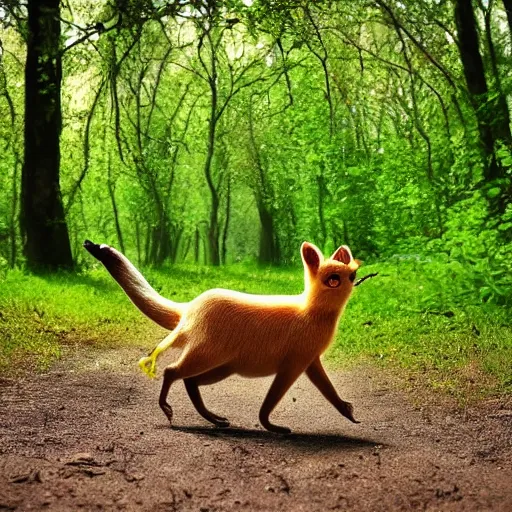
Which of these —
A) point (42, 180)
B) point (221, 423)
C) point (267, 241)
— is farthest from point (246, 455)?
point (267, 241)

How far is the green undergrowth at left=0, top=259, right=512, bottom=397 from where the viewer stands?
5902 mm

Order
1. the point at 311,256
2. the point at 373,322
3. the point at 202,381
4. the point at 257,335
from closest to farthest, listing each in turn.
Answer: the point at 311,256 → the point at 257,335 → the point at 202,381 → the point at 373,322

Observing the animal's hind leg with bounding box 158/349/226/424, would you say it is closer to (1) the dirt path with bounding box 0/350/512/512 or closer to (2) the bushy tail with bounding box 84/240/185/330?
(2) the bushy tail with bounding box 84/240/185/330

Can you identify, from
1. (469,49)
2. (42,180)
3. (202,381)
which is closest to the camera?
(202,381)

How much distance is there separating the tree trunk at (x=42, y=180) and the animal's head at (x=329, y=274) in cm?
822

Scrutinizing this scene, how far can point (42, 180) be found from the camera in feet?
36.4

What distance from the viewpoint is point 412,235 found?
8.70 m

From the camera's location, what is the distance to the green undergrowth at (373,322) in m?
5.90

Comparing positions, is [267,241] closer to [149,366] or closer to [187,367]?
[149,366]

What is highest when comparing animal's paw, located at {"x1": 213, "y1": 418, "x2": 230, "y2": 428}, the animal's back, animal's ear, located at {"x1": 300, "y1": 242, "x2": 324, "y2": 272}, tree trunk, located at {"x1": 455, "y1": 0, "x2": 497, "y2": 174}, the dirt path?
tree trunk, located at {"x1": 455, "y1": 0, "x2": 497, "y2": 174}

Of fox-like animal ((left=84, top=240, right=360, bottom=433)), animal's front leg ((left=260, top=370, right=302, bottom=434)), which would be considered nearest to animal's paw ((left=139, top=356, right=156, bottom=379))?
fox-like animal ((left=84, top=240, right=360, bottom=433))

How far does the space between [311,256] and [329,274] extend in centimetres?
11

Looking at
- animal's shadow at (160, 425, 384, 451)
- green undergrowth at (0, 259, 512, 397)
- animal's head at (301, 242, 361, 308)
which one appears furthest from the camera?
green undergrowth at (0, 259, 512, 397)

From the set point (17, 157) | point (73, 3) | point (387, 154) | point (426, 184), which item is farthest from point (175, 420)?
point (17, 157)
